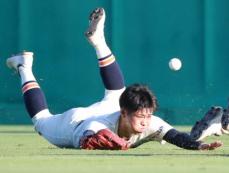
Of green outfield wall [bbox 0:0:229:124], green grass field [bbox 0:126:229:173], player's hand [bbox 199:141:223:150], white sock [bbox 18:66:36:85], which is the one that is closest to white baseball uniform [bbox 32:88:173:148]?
green grass field [bbox 0:126:229:173]

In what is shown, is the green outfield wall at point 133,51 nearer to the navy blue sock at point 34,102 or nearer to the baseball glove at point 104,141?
the navy blue sock at point 34,102

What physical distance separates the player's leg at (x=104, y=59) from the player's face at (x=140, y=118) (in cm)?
96

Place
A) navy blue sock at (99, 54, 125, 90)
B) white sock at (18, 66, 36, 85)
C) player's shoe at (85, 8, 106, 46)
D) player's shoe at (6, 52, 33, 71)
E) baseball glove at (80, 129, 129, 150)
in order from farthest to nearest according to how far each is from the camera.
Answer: player's shoe at (6, 52, 33, 71), white sock at (18, 66, 36, 85), player's shoe at (85, 8, 106, 46), navy blue sock at (99, 54, 125, 90), baseball glove at (80, 129, 129, 150)

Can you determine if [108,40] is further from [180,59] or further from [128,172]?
[128,172]

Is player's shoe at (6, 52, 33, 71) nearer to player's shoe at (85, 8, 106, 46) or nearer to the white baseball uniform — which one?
player's shoe at (85, 8, 106, 46)

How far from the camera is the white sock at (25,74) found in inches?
338

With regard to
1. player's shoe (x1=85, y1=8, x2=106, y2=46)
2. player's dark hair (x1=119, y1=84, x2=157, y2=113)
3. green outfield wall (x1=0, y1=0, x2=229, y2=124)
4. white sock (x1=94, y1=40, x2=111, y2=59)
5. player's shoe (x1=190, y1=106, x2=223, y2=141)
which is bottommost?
green outfield wall (x1=0, y1=0, x2=229, y2=124)

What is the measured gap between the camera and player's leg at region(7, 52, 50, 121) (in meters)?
8.31

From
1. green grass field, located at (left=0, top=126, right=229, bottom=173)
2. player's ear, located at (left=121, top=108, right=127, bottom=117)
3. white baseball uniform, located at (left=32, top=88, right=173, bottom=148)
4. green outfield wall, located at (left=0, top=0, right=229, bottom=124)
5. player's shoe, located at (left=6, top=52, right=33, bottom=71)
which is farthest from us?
green outfield wall, located at (left=0, top=0, right=229, bottom=124)

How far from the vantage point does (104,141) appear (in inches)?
278

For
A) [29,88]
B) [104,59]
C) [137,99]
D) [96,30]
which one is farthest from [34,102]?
[137,99]

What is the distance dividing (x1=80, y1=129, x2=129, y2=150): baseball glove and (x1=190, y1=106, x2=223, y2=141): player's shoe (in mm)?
675

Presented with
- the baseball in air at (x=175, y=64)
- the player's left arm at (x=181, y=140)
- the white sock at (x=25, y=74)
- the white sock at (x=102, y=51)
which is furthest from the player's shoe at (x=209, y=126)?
the baseball in air at (x=175, y=64)

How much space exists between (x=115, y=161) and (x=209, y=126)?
6.10ft
